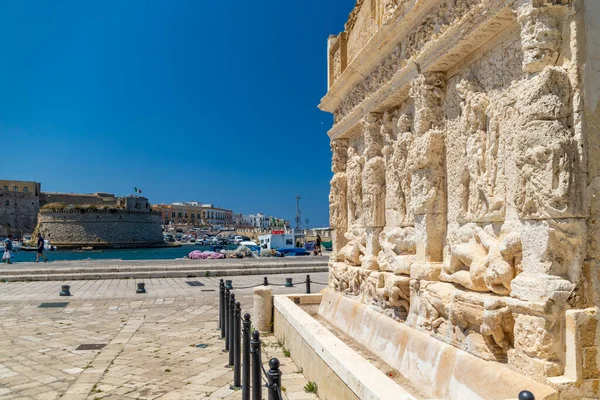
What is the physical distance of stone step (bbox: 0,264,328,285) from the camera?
14906mm

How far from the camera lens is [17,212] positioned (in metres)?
72.2

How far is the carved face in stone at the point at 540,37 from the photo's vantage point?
279 centimetres

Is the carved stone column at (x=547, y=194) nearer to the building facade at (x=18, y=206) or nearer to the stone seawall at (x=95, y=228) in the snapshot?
the stone seawall at (x=95, y=228)

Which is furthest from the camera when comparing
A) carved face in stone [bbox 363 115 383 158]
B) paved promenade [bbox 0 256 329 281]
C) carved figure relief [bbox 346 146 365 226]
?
paved promenade [bbox 0 256 329 281]

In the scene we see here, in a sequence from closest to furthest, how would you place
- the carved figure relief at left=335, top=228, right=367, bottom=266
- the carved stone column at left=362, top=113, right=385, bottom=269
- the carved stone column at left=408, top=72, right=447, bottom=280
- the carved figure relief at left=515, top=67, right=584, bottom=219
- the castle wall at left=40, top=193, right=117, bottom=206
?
the carved figure relief at left=515, top=67, right=584, bottom=219 → the carved stone column at left=408, top=72, right=447, bottom=280 → the carved stone column at left=362, top=113, right=385, bottom=269 → the carved figure relief at left=335, top=228, right=367, bottom=266 → the castle wall at left=40, top=193, right=117, bottom=206

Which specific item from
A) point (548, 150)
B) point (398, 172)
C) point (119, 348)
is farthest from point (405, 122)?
point (119, 348)

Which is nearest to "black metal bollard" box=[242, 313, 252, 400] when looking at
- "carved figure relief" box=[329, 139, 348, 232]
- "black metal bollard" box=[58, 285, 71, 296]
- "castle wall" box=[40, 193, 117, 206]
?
→ "carved figure relief" box=[329, 139, 348, 232]

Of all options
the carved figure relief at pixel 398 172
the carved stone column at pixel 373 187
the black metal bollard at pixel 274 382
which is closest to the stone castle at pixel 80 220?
the carved stone column at pixel 373 187

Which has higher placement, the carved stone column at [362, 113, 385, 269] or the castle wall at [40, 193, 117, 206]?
the castle wall at [40, 193, 117, 206]

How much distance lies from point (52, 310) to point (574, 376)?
33.0 feet

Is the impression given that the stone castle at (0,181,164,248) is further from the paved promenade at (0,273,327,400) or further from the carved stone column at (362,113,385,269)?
the carved stone column at (362,113,385,269)

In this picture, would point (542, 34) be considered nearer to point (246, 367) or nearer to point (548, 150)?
point (548, 150)

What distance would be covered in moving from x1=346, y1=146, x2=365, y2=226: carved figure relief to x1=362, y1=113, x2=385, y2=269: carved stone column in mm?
648

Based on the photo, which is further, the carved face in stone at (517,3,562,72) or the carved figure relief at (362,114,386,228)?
the carved figure relief at (362,114,386,228)
